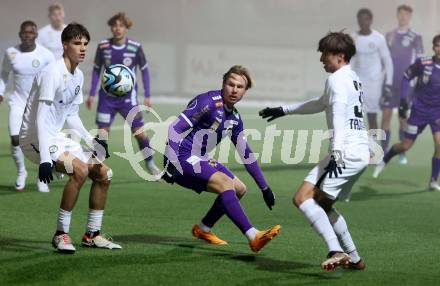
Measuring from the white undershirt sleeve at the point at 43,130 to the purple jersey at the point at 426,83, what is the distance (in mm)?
6937

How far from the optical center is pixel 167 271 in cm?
823

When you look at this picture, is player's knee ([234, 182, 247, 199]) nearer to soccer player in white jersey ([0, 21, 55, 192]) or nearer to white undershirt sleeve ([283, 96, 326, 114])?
white undershirt sleeve ([283, 96, 326, 114])

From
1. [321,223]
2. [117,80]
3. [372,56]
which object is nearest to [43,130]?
[117,80]

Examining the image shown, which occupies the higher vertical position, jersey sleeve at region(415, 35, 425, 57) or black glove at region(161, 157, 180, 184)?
jersey sleeve at region(415, 35, 425, 57)

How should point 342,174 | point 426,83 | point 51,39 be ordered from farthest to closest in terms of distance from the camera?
point 51,39 < point 426,83 < point 342,174

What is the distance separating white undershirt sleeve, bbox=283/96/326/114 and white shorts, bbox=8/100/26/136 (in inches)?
212

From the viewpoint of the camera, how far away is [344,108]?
26.6 ft

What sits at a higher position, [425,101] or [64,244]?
[425,101]

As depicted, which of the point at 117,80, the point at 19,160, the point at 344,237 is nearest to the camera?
the point at 344,237

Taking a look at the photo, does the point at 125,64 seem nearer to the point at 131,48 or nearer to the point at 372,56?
the point at 131,48

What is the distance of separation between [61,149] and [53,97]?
0.50 m

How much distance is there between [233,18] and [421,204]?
69.5 feet

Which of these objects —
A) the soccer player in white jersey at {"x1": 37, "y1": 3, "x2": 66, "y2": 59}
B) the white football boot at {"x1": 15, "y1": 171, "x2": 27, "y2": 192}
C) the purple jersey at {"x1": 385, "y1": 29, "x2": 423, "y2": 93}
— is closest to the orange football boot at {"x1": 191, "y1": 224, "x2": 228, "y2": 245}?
the white football boot at {"x1": 15, "y1": 171, "x2": 27, "y2": 192}

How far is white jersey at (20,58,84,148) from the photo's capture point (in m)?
8.70
